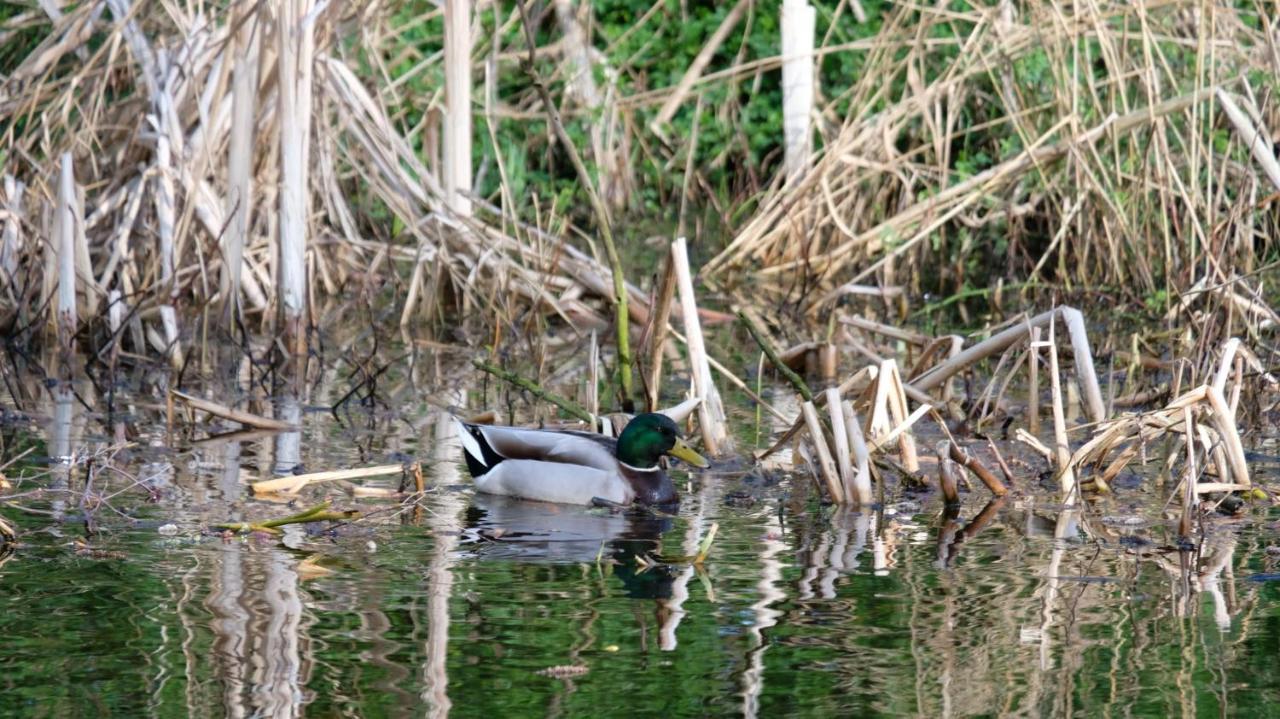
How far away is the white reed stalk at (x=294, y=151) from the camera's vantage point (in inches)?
354

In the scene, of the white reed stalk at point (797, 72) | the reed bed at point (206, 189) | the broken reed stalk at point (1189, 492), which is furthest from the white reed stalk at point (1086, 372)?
the white reed stalk at point (797, 72)

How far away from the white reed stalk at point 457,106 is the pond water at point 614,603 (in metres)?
2.83

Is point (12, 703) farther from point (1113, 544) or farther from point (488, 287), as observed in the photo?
point (488, 287)

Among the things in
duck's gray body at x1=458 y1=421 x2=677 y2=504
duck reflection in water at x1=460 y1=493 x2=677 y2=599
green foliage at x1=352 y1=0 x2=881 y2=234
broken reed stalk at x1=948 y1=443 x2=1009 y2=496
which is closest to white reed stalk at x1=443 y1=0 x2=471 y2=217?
duck's gray body at x1=458 y1=421 x2=677 y2=504

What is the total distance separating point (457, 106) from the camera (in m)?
10.1

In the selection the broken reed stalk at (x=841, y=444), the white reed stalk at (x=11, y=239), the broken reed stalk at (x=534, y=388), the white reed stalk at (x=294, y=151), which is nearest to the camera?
the broken reed stalk at (x=841, y=444)

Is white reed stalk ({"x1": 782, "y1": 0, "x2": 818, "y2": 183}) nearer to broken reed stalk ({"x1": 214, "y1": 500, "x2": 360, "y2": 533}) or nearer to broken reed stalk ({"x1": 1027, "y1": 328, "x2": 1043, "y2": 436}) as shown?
broken reed stalk ({"x1": 1027, "y1": 328, "x2": 1043, "y2": 436})

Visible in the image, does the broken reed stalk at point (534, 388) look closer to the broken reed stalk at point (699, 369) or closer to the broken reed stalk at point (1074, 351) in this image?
the broken reed stalk at point (699, 369)

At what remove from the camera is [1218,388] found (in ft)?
21.6

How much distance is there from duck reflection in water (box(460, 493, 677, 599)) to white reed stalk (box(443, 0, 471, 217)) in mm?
3337

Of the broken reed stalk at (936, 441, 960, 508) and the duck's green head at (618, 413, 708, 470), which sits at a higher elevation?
the duck's green head at (618, 413, 708, 470)

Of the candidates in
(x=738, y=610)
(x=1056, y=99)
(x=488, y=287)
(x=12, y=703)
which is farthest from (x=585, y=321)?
(x=12, y=703)

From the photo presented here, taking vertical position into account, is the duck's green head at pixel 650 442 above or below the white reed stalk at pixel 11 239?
below

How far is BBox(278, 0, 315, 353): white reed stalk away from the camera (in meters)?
8.98
